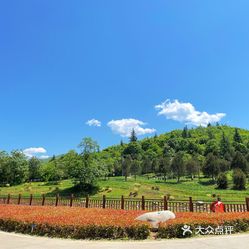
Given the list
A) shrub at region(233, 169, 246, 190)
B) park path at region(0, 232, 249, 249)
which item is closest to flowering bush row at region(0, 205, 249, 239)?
park path at region(0, 232, 249, 249)

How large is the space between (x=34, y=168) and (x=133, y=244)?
91931mm

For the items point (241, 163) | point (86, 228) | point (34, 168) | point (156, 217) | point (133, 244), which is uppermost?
point (241, 163)

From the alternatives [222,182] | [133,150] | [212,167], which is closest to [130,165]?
[212,167]

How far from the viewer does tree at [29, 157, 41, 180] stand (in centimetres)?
9550

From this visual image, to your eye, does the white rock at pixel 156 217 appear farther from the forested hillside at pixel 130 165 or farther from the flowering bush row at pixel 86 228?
the forested hillside at pixel 130 165

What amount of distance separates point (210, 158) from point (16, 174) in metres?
52.7

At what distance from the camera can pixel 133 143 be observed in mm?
166625

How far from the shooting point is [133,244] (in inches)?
374

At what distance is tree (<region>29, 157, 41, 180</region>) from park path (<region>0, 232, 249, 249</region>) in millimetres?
89143

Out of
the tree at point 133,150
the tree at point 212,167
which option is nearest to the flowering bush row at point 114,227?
the tree at point 212,167

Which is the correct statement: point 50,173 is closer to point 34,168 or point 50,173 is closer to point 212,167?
point 34,168

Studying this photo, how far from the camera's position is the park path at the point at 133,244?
8.83 metres

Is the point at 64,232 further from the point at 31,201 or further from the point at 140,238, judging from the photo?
the point at 31,201

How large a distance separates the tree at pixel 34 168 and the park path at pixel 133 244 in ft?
292
